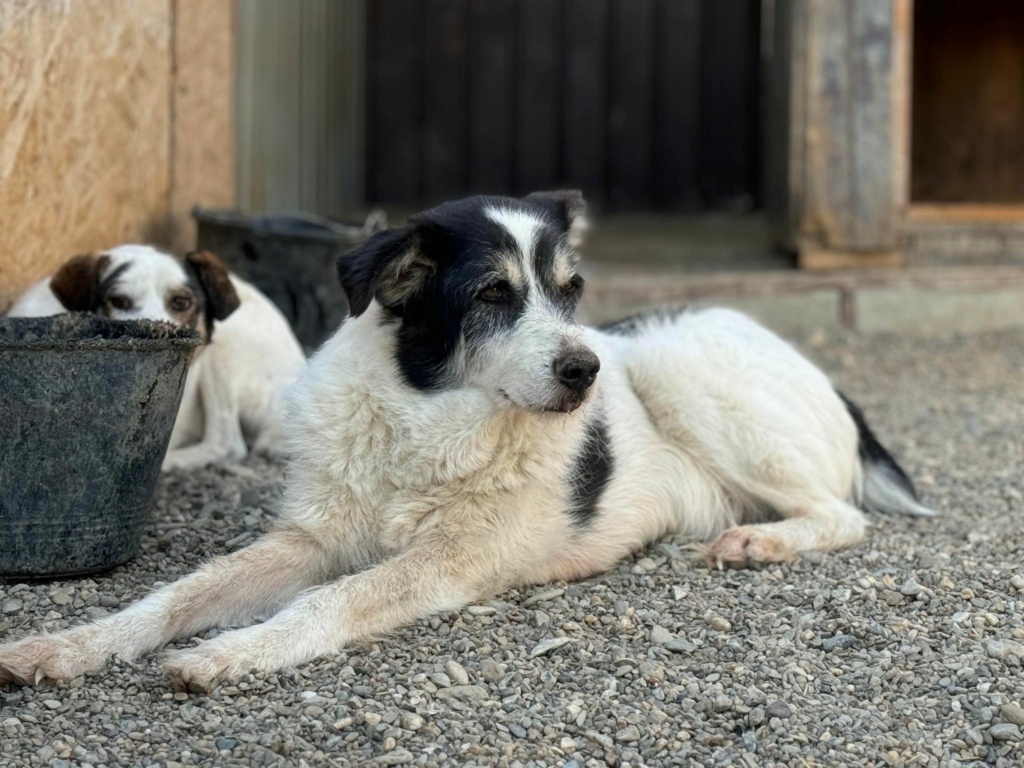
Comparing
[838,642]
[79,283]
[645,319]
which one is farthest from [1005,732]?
[79,283]

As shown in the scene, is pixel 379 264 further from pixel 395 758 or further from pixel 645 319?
pixel 645 319

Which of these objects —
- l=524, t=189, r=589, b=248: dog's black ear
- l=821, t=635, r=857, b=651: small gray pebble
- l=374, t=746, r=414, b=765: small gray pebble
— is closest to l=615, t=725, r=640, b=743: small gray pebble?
l=374, t=746, r=414, b=765: small gray pebble

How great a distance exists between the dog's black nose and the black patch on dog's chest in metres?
0.49

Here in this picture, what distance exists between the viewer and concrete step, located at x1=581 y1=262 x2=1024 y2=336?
838 cm

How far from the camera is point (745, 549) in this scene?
3961 mm

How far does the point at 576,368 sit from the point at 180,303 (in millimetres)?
2334

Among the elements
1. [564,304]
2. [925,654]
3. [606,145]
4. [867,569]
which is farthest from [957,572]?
[606,145]

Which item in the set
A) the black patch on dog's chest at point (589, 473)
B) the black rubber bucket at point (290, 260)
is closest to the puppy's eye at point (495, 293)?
the black patch on dog's chest at point (589, 473)

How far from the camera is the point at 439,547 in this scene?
347 cm

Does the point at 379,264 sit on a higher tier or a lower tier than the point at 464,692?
higher

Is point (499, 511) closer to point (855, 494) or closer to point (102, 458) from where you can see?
point (102, 458)

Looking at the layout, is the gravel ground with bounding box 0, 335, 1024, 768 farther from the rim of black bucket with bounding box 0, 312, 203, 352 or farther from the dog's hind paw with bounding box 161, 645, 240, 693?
the rim of black bucket with bounding box 0, 312, 203, 352

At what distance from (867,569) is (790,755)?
135 centimetres

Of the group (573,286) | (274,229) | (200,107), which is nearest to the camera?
(573,286)
